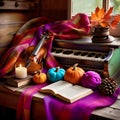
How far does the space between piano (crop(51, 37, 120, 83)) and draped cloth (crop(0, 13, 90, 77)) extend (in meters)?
0.05

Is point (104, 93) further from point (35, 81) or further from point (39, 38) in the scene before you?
point (39, 38)

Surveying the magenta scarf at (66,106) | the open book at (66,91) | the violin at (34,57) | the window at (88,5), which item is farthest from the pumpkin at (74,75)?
the window at (88,5)

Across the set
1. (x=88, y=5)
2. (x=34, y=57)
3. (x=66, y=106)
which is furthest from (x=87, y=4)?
(x=66, y=106)

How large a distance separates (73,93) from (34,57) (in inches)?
15.9

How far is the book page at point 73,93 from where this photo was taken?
1.21 m

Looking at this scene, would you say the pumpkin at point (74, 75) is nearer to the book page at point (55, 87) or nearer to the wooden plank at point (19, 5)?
the book page at point (55, 87)

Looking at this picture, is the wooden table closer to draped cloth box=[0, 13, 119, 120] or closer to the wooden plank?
draped cloth box=[0, 13, 119, 120]

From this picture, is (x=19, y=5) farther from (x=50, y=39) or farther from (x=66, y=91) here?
(x=66, y=91)

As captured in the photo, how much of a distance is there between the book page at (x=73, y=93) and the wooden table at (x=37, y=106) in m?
0.11

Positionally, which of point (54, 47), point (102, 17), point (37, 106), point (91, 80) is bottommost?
point (37, 106)

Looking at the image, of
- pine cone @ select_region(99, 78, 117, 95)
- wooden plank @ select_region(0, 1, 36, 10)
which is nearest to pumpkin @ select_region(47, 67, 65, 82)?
pine cone @ select_region(99, 78, 117, 95)

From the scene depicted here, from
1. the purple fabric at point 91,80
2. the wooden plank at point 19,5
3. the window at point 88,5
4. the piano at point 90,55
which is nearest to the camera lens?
the purple fabric at point 91,80

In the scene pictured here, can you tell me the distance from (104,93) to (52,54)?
0.51m

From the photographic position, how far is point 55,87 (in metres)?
1.33
